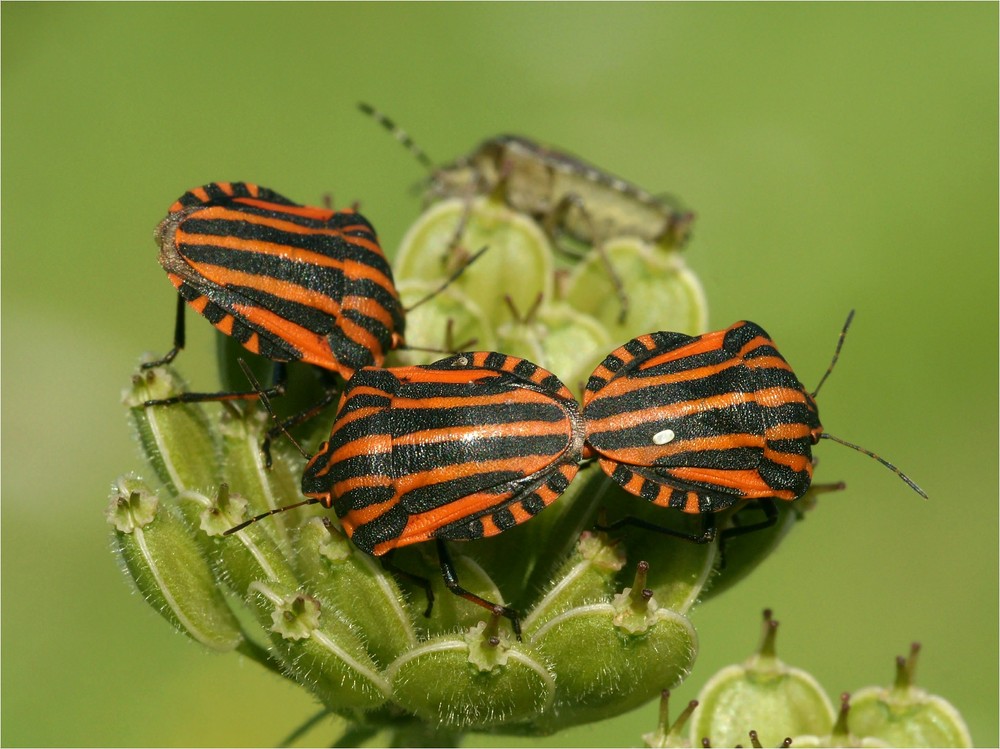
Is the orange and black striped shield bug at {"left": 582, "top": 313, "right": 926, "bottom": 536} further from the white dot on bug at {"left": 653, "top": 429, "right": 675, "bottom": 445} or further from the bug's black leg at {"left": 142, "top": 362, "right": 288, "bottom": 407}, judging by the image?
the bug's black leg at {"left": 142, "top": 362, "right": 288, "bottom": 407}

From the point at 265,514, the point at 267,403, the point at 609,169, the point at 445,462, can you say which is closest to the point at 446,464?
the point at 445,462

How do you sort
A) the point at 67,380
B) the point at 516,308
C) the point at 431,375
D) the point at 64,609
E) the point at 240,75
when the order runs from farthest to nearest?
the point at 240,75 → the point at 67,380 → the point at 64,609 → the point at 516,308 → the point at 431,375

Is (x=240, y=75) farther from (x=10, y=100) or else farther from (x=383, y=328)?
(x=383, y=328)

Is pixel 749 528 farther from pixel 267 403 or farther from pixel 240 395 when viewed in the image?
pixel 240 395

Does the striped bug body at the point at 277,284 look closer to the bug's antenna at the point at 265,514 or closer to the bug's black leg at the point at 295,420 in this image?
the bug's black leg at the point at 295,420

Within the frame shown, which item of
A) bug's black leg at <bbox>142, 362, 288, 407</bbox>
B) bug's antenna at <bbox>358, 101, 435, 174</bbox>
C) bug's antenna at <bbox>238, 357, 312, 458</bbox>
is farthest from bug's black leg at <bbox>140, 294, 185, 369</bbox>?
bug's antenna at <bbox>358, 101, 435, 174</bbox>

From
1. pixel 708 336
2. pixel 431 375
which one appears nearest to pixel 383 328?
pixel 431 375
